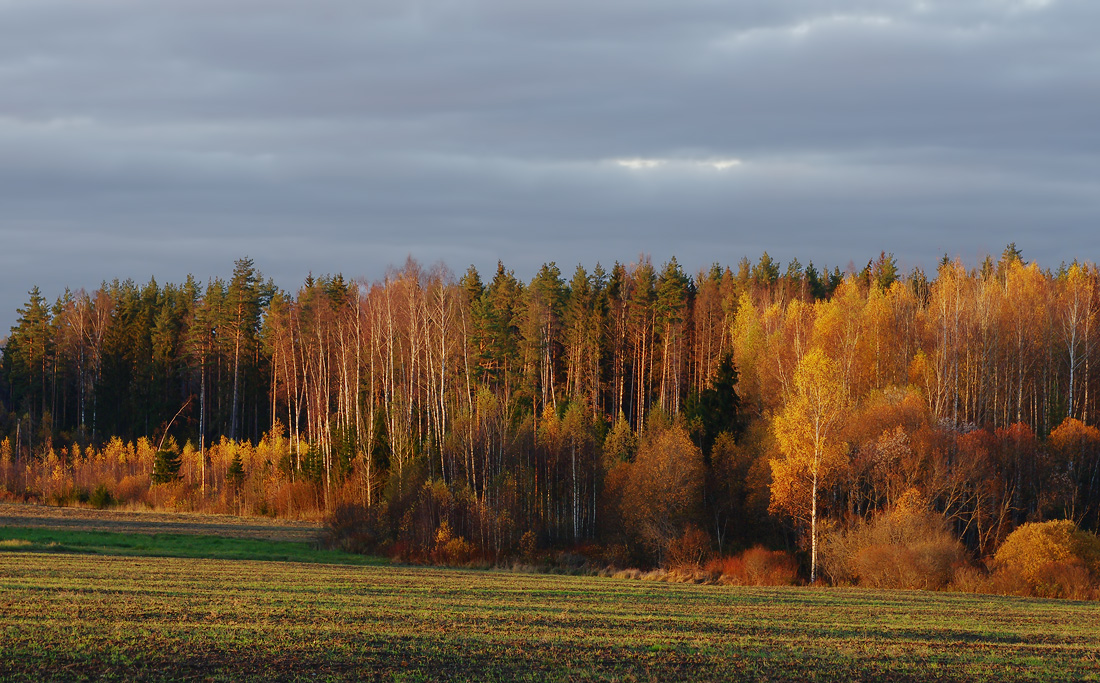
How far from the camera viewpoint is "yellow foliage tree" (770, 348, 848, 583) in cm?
5194

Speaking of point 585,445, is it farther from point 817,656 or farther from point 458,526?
point 817,656

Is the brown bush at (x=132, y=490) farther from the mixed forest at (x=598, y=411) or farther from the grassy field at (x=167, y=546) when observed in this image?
the grassy field at (x=167, y=546)

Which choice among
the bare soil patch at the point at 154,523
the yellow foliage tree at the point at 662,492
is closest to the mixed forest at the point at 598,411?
the yellow foliage tree at the point at 662,492

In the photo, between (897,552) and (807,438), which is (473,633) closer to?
(897,552)

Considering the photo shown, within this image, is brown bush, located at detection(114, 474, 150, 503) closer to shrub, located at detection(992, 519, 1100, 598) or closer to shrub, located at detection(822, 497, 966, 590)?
shrub, located at detection(822, 497, 966, 590)

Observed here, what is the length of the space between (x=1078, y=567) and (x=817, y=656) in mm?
32716

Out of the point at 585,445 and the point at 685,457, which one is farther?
the point at 585,445

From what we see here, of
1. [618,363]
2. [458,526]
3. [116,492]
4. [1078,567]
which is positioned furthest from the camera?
[618,363]

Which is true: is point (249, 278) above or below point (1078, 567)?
above

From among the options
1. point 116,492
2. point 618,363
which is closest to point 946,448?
point 618,363

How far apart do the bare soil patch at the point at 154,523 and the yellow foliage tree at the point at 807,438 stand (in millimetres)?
28024

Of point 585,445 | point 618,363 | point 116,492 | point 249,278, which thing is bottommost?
point 116,492

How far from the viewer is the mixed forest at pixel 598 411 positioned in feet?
180

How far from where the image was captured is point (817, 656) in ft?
61.3
